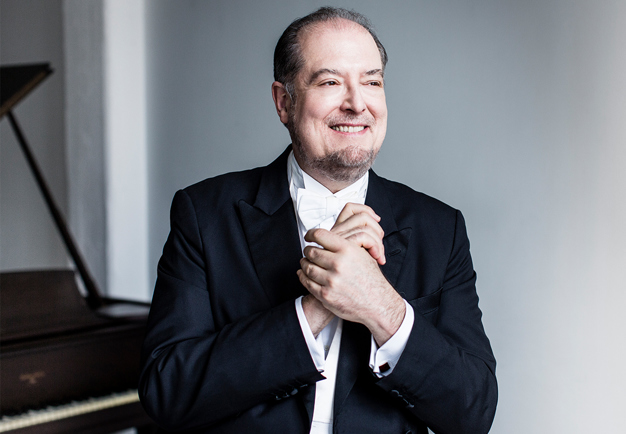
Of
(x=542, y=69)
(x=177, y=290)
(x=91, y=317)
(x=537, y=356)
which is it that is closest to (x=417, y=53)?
(x=542, y=69)

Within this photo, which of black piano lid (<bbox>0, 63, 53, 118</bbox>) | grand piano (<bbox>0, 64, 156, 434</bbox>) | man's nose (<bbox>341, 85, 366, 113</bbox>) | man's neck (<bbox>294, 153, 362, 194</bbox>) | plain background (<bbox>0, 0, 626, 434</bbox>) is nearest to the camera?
man's nose (<bbox>341, 85, 366, 113</bbox>)

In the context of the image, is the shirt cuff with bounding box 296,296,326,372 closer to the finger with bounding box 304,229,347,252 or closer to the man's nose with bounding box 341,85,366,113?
the finger with bounding box 304,229,347,252

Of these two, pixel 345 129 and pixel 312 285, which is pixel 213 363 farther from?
pixel 345 129

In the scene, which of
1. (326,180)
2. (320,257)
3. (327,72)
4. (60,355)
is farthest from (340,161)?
(60,355)

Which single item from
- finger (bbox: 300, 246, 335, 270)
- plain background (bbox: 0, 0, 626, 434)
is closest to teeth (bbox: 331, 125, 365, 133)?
finger (bbox: 300, 246, 335, 270)

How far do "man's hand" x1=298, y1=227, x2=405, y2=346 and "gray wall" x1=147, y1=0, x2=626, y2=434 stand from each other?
0.84 m

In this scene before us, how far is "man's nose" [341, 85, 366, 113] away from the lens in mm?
1474

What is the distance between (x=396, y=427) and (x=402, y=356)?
0.83 feet

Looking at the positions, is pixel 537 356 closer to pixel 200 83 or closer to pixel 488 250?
pixel 488 250

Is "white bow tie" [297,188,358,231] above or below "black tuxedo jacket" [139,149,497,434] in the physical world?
above

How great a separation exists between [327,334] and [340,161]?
0.43m

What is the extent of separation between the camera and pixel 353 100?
1479 millimetres

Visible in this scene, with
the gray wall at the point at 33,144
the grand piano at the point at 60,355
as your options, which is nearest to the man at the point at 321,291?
the grand piano at the point at 60,355

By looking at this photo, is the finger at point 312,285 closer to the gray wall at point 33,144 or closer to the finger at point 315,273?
the finger at point 315,273
